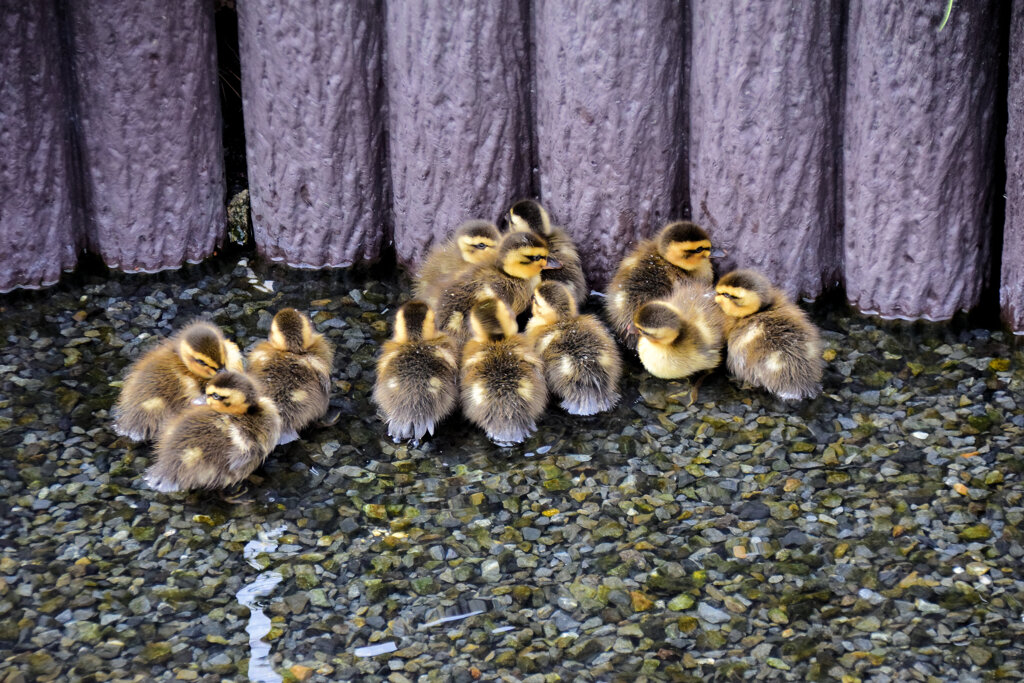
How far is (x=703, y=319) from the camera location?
197 inches

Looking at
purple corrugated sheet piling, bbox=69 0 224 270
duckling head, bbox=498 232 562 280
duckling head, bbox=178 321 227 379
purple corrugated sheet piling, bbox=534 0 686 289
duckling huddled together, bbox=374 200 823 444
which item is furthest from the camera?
purple corrugated sheet piling, bbox=69 0 224 270

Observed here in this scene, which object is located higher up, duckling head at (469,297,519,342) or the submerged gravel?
Result: duckling head at (469,297,519,342)

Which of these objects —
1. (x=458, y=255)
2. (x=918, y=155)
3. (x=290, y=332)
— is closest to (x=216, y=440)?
(x=290, y=332)

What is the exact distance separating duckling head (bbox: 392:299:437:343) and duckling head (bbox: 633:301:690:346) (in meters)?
0.82

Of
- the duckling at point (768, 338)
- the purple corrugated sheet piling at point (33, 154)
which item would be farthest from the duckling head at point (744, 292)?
the purple corrugated sheet piling at point (33, 154)

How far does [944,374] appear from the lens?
491 centimetres

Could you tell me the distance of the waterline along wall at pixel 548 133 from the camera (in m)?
4.80

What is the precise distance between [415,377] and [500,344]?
0.37 meters

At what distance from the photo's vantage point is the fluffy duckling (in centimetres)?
485

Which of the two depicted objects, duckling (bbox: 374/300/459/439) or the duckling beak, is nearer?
duckling (bbox: 374/300/459/439)

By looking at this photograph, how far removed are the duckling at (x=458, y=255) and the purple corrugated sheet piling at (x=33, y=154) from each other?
1.65m

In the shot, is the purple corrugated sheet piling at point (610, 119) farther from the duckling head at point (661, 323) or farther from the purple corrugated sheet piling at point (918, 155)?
the purple corrugated sheet piling at point (918, 155)

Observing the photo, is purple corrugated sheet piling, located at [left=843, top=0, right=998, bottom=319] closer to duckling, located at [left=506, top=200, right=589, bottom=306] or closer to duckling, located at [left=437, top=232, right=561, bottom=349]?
duckling, located at [left=506, top=200, right=589, bottom=306]

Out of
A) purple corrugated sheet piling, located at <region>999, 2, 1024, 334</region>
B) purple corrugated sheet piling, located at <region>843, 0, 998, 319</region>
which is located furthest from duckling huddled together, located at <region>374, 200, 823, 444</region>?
purple corrugated sheet piling, located at <region>999, 2, 1024, 334</region>
